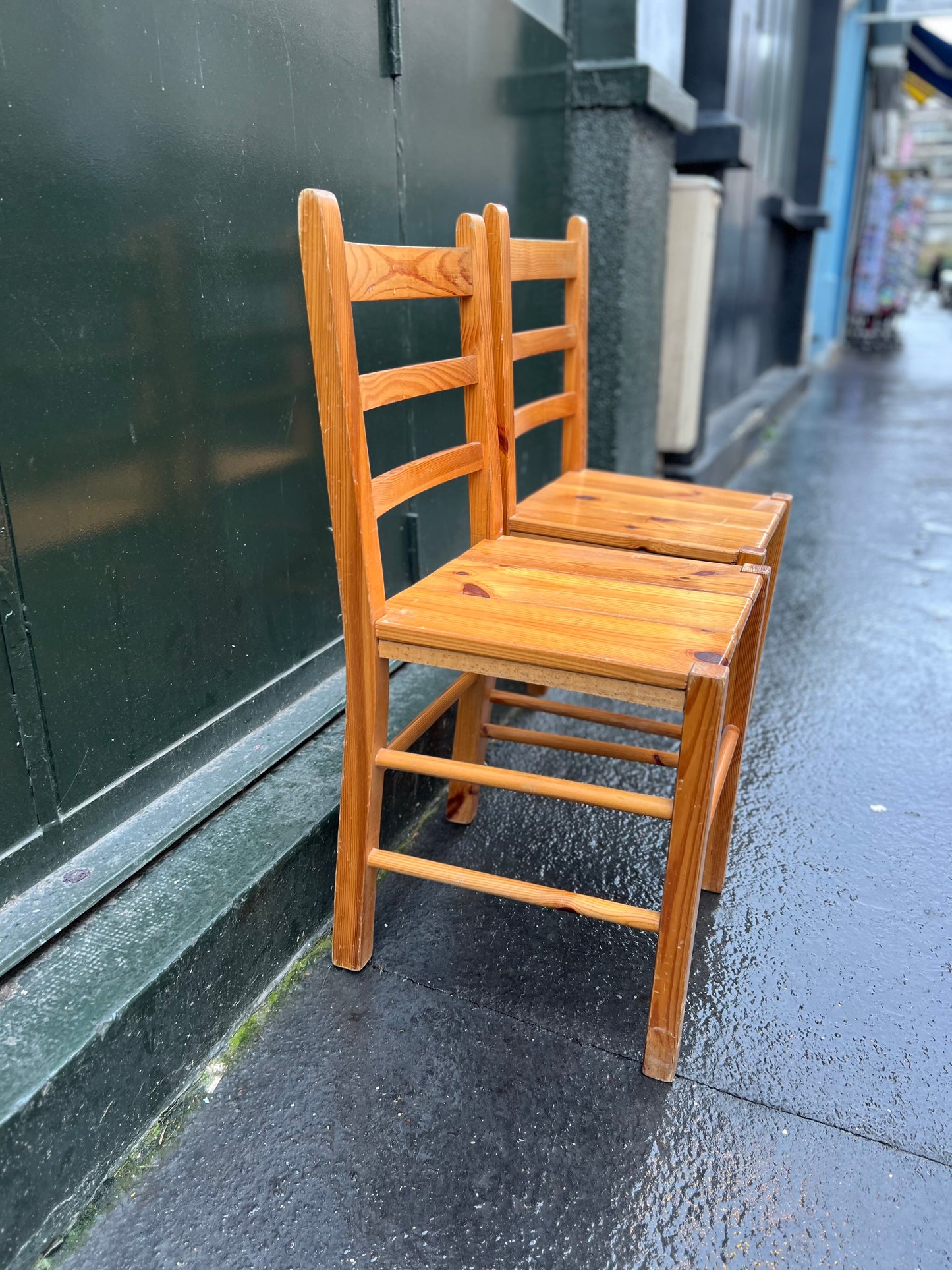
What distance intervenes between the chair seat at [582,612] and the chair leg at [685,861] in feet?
0.16

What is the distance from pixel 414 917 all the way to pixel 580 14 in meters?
2.95

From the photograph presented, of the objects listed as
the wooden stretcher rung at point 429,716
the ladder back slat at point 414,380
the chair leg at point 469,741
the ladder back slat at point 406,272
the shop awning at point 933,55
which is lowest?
the chair leg at point 469,741

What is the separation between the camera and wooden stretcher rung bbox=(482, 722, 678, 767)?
68.4 inches

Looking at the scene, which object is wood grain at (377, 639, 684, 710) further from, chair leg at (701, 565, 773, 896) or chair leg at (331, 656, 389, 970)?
chair leg at (701, 565, 773, 896)

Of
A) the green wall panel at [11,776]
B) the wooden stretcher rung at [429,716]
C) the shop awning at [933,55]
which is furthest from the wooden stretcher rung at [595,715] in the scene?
the shop awning at [933,55]

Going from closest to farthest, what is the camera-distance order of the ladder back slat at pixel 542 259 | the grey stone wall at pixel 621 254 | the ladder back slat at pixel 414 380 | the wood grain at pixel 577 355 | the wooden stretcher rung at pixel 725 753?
1. the ladder back slat at pixel 414 380
2. the wooden stretcher rung at pixel 725 753
3. the ladder back slat at pixel 542 259
4. the wood grain at pixel 577 355
5. the grey stone wall at pixel 621 254

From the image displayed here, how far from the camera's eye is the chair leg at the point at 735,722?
1.79m

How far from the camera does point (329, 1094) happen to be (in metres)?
1.44

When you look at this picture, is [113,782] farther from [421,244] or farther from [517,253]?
[421,244]

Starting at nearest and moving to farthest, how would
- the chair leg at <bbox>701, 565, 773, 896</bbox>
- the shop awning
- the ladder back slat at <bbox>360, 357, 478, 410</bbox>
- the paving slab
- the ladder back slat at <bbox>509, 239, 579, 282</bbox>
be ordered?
the paving slab → the ladder back slat at <bbox>360, 357, 478, 410</bbox> → the chair leg at <bbox>701, 565, 773, 896</bbox> → the ladder back slat at <bbox>509, 239, 579, 282</bbox> → the shop awning

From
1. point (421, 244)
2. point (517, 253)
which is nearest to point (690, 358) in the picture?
point (421, 244)

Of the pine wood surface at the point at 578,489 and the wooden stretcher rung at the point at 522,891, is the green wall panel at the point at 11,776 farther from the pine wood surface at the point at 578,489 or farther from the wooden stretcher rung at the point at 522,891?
the pine wood surface at the point at 578,489

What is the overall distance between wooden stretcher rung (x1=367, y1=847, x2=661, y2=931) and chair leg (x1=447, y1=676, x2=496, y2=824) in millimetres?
410

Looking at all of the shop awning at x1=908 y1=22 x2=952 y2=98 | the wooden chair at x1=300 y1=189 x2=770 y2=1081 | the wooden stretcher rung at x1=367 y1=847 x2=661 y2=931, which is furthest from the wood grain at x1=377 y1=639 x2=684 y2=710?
the shop awning at x1=908 y1=22 x2=952 y2=98
